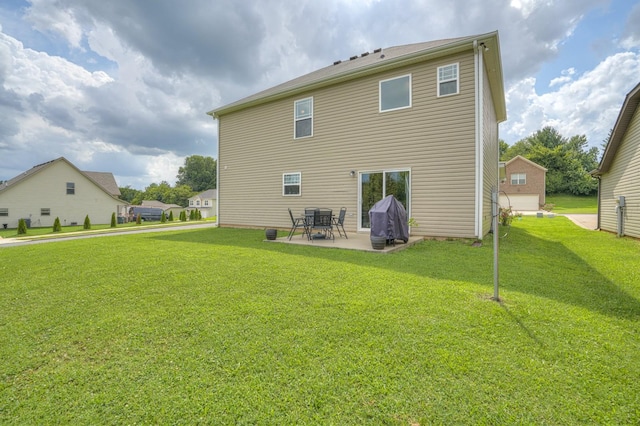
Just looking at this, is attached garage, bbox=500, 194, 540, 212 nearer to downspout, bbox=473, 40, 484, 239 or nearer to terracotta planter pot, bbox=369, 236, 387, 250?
downspout, bbox=473, 40, 484, 239

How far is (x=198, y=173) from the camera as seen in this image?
242 feet

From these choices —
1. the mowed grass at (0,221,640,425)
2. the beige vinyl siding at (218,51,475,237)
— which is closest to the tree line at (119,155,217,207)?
the beige vinyl siding at (218,51,475,237)

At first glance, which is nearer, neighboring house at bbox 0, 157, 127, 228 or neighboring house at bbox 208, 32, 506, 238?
neighboring house at bbox 208, 32, 506, 238

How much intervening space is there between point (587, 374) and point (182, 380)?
274 cm

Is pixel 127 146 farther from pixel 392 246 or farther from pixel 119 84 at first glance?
pixel 392 246

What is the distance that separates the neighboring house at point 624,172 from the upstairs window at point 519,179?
24.1 m

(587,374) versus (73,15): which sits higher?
(73,15)

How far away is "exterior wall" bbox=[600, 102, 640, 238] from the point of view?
838 centimetres

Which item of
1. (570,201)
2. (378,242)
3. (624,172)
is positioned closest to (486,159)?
(378,242)

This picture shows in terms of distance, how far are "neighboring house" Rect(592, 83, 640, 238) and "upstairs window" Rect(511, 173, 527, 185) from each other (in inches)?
948

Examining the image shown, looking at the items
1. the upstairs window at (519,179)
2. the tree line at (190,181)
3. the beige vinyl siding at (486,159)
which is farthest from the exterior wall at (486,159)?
the tree line at (190,181)

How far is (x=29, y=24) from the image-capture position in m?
9.52

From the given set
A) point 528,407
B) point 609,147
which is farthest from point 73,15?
point 609,147

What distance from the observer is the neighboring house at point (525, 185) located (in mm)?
31844
